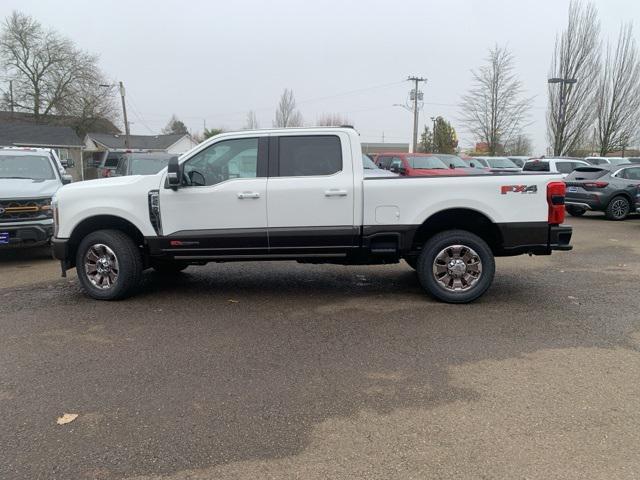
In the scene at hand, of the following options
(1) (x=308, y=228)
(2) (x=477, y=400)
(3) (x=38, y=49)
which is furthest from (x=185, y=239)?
(3) (x=38, y=49)

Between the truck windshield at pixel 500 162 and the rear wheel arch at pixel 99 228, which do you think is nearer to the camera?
the rear wheel arch at pixel 99 228

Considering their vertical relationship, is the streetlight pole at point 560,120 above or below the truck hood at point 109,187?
above

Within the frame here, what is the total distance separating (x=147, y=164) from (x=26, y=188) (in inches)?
184

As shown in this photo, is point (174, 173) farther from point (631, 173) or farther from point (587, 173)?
point (631, 173)

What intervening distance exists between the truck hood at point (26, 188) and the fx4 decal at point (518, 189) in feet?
24.4

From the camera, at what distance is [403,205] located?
5957 millimetres

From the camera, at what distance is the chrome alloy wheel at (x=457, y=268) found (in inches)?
237

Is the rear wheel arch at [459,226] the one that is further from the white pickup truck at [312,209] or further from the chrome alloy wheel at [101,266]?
the chrome alloy wheel at [101,266]

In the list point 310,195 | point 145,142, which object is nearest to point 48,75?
point 145,142

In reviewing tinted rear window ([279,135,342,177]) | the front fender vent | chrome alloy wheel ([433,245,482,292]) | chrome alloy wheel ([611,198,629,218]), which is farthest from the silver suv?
chrome alloy wheel ([611,198,629,218])

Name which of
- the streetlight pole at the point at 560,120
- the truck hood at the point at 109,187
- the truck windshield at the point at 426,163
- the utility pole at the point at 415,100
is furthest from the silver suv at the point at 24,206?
the utility pole at the point at 415,100

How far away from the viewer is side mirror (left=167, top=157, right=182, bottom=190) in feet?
18.9

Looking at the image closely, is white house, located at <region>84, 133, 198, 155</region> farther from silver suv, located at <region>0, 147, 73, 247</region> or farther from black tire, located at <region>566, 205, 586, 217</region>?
silver suv, located at <region>0, 147, 73, 247</region>

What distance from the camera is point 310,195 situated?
5.92 meters
